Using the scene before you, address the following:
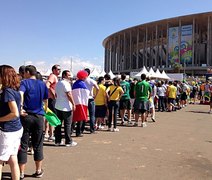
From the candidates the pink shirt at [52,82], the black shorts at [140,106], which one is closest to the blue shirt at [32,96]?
the pink shirt at [52,82]

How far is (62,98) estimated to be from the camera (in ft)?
22.8

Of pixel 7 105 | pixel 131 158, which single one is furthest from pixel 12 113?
pixel 131 158

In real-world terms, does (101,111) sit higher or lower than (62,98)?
lower

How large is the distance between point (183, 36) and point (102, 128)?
216 feet

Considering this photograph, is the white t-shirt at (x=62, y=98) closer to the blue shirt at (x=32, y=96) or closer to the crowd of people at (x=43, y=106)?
the crowd of people at (x=43, y=106)

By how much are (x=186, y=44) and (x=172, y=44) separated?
334cm

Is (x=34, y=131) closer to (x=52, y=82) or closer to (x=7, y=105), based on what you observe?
(x=7, y=105)

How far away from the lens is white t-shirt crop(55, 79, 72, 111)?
22.5 ft

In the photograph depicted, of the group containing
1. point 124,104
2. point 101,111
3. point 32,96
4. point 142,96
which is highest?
point 32,96

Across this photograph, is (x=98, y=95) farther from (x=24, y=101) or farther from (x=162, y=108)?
(x=162, y=108)

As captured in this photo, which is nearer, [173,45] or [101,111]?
[101,111]

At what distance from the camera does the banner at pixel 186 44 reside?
2800 inches

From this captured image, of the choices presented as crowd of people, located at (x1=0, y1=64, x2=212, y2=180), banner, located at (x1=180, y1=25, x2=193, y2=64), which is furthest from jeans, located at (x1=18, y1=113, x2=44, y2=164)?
banner, located at (x1=180, y1=25, x2=193, y2=64)

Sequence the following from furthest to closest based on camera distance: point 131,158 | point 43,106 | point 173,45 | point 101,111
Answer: point 173,45 → point 101,111 → point 131,158 → point 43,106
